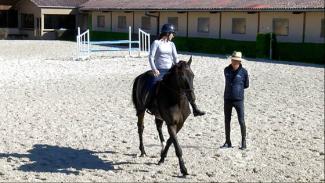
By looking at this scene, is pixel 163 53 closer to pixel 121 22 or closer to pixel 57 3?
pixel 121 22

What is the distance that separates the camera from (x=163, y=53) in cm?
739

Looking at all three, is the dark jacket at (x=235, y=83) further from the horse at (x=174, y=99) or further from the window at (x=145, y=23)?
the window at (x=145, y=23)

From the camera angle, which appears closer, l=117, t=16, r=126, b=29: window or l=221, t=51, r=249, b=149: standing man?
l=221, t=51, r=249, b=149: standing man

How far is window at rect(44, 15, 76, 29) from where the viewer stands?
4450 cm

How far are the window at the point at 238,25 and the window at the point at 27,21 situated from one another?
71.5 feet

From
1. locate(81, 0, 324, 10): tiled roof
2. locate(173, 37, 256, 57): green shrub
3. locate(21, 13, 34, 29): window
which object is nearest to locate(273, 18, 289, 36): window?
locate(81, 0, 324, 10): tiled roof

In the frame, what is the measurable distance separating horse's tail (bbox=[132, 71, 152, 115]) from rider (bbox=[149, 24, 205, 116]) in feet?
0.78

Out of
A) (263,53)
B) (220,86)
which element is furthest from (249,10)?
(220,86)

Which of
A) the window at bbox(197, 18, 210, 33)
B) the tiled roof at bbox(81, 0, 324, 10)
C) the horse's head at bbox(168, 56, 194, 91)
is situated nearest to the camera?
the horse's head at bbox(168, 56, 194, 91)

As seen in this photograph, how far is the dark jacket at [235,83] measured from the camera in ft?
25.8

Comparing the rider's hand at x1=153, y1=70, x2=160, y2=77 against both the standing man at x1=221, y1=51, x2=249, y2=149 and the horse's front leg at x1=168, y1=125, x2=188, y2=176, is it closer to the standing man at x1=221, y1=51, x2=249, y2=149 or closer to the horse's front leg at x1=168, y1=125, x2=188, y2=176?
the horse's front leg at x1=168, y1=125, x2=188, y2=176

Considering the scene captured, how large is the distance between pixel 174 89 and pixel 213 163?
3.89 ft

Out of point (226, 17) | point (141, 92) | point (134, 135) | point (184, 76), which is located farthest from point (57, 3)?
point (184, 76)

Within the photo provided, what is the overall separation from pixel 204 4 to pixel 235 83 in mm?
23376
